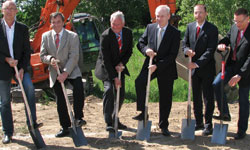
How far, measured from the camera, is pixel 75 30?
9.94m

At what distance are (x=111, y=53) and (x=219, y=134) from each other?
211cm

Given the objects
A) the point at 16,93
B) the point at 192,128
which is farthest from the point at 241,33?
the point at 16,93

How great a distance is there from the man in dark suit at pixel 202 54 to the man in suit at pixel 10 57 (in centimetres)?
248

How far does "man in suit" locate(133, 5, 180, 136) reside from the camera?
18.9ft

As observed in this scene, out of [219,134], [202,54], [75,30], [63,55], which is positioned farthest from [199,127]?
[75,30]

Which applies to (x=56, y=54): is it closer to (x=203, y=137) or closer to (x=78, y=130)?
(x=78, y=130)

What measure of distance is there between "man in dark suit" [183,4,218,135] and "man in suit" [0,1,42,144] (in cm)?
248

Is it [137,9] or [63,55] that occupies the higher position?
[137,9]

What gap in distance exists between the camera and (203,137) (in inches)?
233

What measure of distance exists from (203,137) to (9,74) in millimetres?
3153

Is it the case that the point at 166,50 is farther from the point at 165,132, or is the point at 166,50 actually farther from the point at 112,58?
the point at 165,132

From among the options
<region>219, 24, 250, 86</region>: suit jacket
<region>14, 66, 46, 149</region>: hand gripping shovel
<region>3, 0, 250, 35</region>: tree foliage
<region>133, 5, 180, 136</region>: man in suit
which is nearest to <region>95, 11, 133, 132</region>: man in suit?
<region>133, 5, 180, 136</region>: man in suit

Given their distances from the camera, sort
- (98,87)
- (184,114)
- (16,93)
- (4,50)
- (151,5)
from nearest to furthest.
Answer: (4,50) → (184,114) → (151,5) → (16,93) → (98,87)

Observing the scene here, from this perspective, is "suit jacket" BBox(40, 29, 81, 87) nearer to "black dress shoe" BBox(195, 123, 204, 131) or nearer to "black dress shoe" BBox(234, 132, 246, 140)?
"black dress shoe" BBox(195, 123, 204, 131)
